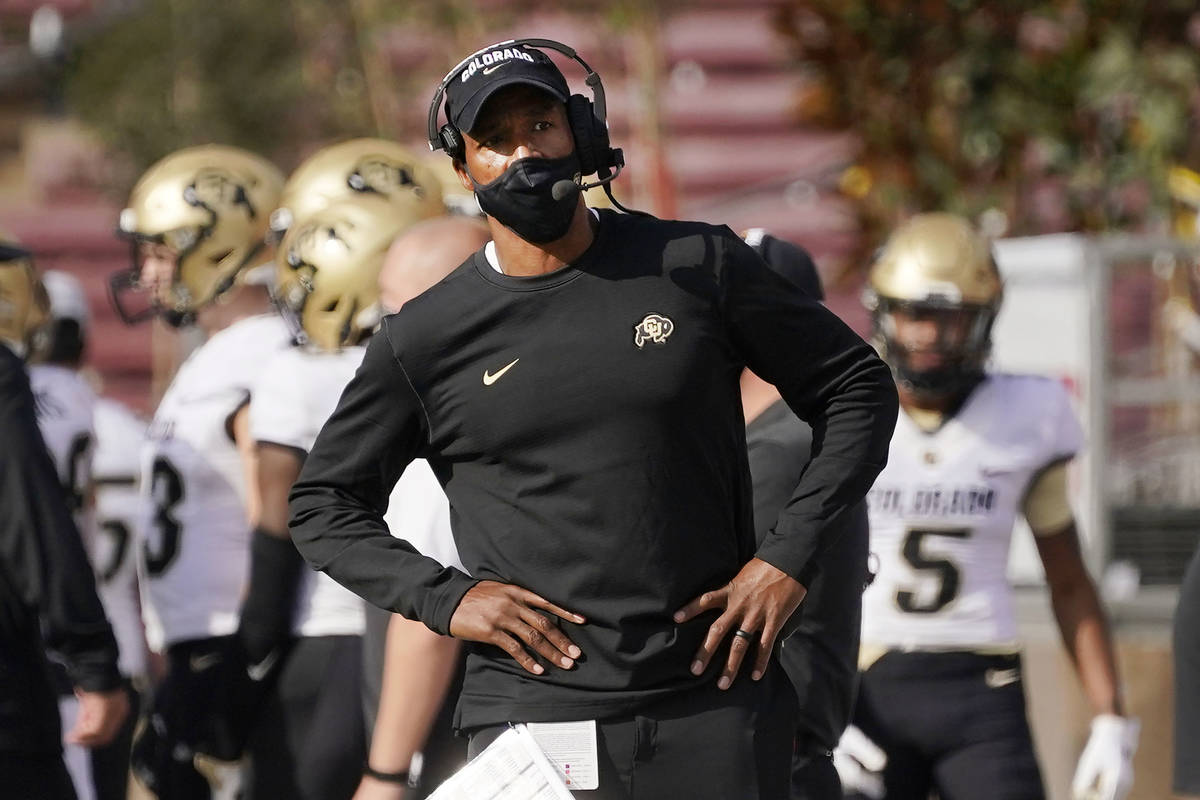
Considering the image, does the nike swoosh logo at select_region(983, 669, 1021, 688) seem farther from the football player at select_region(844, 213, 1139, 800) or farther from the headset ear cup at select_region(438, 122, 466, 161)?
the headset ear cup at select_region(438, 122, 466, 161)

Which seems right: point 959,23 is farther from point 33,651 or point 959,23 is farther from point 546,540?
point 546,540

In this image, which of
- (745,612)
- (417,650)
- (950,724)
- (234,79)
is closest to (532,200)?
(745,612)

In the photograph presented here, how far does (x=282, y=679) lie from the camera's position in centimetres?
438

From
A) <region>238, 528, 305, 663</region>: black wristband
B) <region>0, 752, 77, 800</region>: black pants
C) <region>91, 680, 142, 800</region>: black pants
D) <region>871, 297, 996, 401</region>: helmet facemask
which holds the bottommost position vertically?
<region>91, 680, 142, 800</region>: black pants

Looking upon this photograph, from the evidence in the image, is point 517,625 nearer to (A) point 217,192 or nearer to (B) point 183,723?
(B) point 183,723

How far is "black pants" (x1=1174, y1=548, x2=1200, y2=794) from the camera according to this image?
319 centimetres

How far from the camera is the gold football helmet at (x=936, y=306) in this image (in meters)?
4.89

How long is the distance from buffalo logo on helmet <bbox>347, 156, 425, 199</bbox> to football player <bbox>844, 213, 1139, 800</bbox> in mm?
1412

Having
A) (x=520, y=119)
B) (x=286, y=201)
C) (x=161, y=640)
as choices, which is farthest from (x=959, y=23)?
(x=520, y=119)

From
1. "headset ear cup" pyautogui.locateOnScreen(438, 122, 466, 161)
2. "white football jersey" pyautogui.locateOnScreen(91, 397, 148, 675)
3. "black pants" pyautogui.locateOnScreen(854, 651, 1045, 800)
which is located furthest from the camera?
"white football jersey" pyautogui.locateOnScreen(91, 397, 148, 675)

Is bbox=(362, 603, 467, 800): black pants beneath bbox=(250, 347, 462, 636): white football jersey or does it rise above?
beneath

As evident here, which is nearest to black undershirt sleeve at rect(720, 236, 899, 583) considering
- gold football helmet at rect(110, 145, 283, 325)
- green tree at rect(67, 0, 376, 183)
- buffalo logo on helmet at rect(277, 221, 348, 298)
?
buffalo logo on helmet at rect(277, 221, 348, 298)

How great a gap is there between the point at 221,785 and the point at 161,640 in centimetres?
52

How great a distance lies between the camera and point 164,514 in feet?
16.2
